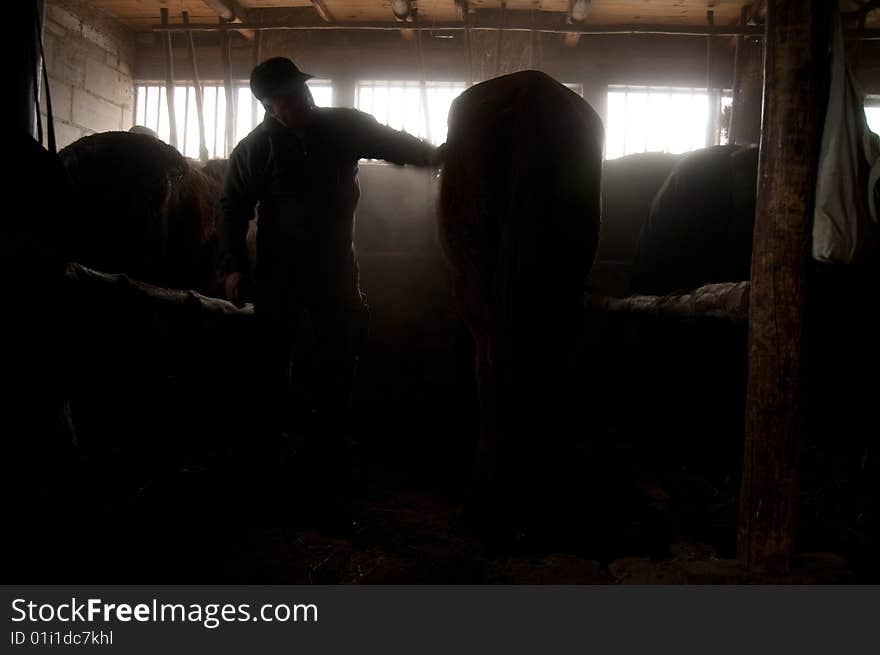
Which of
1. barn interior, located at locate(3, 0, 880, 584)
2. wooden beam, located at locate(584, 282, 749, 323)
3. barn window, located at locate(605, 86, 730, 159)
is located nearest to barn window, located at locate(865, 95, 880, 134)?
barn window, located at locate(605, 86, 730, 159)

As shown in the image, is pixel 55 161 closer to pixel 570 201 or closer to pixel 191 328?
pixel 191 328

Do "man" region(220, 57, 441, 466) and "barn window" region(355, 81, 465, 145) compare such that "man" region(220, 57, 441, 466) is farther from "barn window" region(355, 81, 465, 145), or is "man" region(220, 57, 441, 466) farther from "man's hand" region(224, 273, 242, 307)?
"barn window" region(355, 81, 465, 145)

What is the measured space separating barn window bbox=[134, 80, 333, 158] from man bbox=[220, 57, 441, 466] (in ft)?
13.6

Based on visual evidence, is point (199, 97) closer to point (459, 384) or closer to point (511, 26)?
point (511, 26)

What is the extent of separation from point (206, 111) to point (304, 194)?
5.59m

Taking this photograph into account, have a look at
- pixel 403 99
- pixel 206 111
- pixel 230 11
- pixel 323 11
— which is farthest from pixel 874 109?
pixel 206 111

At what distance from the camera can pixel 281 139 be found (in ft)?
9.88

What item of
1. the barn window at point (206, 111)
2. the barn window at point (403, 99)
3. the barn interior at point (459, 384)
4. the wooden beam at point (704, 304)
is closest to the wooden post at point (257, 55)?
the barn window at point (206, 111)

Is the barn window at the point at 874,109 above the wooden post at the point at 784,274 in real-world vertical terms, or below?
above

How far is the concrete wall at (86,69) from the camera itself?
6688 millimetres

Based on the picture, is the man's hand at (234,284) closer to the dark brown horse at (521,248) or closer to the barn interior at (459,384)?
the barn interior at (459,384)

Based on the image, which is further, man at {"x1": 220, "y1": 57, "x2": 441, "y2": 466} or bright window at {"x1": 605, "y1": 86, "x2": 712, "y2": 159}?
bright window at {"x1": 605, "y1": 86, "x2": 712, "y2": 159}

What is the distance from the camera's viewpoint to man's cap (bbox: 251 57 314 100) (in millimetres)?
2881

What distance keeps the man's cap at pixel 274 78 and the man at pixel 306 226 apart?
0.02 meters
